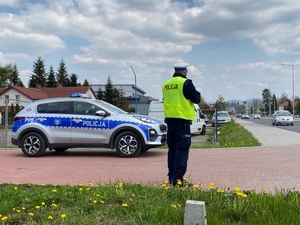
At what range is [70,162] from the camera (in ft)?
29.6

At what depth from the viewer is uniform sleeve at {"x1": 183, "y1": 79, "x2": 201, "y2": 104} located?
5492mm

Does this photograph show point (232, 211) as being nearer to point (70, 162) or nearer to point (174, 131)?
point (174, 131)

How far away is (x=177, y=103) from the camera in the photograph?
559 centimetres

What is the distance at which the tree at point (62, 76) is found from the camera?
301 ft

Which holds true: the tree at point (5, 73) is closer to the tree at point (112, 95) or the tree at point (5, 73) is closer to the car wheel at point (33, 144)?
the tree at point (112, 95)

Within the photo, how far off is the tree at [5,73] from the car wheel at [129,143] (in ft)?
270

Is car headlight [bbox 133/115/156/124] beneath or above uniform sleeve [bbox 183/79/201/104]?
beneath

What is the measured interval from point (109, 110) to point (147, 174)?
10.7 ft

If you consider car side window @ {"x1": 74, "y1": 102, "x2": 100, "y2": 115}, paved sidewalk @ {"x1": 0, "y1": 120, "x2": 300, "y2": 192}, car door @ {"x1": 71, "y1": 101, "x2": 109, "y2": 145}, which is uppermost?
car side window @ {"x1": 74, "y1": 102, "x2": 100, "y2": 115}

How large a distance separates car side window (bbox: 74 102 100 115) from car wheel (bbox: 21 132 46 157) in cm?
131

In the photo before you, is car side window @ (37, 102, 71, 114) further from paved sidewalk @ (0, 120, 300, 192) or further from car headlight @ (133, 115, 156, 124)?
car headlight @ (133, 115, 156, 124)

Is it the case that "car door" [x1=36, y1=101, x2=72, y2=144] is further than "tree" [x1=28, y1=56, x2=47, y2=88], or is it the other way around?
"tree" [x1=28, y1=56, x2=47, y2=88]

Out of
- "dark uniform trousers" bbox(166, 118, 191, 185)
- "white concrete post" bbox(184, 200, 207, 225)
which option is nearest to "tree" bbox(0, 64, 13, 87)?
"dark uniform trousers" bbox(166, 118, 191, 185)

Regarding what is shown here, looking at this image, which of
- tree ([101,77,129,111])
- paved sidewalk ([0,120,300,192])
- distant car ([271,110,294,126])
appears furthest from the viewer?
tree ([101,77,129,111])
